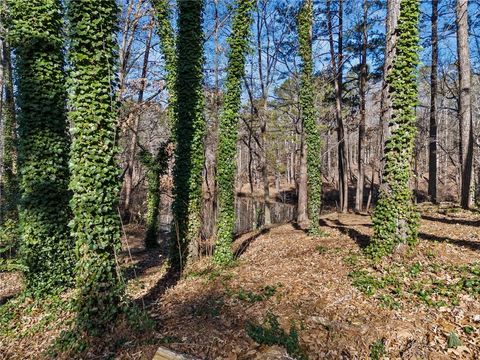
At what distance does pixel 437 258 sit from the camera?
6.50 meters

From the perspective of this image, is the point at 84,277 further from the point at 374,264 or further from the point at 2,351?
Answer: the point at 374,264

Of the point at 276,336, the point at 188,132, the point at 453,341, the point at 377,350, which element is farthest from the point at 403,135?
the point at 188,132

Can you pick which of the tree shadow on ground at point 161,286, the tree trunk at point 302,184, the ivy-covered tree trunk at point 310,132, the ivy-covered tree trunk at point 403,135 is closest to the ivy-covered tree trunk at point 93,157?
the tree shadow on ground at point 161,286

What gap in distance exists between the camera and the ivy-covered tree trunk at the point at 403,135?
6871 millimetres

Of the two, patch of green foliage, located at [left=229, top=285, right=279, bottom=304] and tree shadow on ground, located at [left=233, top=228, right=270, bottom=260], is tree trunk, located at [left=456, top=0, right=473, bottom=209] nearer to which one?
tree shadow on ground, located at [left=233, top=228, right=270, bottom=260]

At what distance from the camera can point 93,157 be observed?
4.85m

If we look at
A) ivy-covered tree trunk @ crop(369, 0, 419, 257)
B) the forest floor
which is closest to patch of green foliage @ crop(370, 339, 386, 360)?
the forest floor

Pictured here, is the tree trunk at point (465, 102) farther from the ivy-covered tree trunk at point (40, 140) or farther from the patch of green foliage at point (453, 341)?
the ivy-covered tree trunk at point (40, 140)

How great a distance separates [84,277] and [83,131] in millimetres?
2338

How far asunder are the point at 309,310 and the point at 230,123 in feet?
17.4

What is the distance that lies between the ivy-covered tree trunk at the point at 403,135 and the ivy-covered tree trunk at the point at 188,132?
16.5 feet

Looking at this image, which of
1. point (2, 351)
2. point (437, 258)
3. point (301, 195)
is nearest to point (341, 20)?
point (301, 195)

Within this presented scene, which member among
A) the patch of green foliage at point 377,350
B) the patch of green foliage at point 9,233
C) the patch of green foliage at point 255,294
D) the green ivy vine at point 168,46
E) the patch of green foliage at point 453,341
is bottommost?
the patch of green foliage at point 377,350

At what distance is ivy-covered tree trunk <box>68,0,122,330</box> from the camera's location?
15.8 feet
